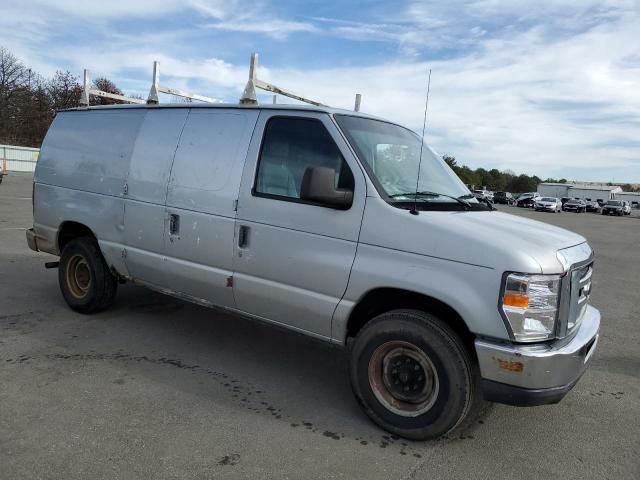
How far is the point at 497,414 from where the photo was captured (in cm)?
368

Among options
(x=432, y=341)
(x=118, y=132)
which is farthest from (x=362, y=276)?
(x=118, y=132)

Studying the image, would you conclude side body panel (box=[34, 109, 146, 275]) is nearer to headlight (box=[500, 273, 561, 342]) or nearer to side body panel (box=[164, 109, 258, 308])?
side body panel (box=[164, 109, 258, 308])

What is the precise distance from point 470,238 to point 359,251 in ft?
2.44

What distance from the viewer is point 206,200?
4.14 metres

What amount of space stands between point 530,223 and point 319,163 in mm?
1615

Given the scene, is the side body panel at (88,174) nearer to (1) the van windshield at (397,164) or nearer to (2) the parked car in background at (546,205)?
(1) the van windshield at (397,164)

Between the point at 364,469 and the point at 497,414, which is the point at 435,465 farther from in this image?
the point at 497,414

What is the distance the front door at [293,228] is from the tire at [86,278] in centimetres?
199

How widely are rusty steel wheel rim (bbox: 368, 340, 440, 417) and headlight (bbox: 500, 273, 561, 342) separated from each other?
23.4 inches

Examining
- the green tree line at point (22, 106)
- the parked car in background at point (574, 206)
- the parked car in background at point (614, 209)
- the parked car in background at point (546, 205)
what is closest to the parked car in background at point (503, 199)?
the parked car in background at point (574, 206)

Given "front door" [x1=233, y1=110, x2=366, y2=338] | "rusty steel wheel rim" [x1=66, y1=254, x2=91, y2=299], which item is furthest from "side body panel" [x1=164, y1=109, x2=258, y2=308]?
"rusty steel wheel rim" [x1=66, y1=254, x2=91, y2=299]

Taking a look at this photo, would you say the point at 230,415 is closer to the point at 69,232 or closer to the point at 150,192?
the point at 150,192

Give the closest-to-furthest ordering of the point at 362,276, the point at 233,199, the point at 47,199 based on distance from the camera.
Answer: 1. the point at 362,276
2. the point at 233,199
3. the point at 47,199

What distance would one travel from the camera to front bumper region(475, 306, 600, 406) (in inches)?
112
